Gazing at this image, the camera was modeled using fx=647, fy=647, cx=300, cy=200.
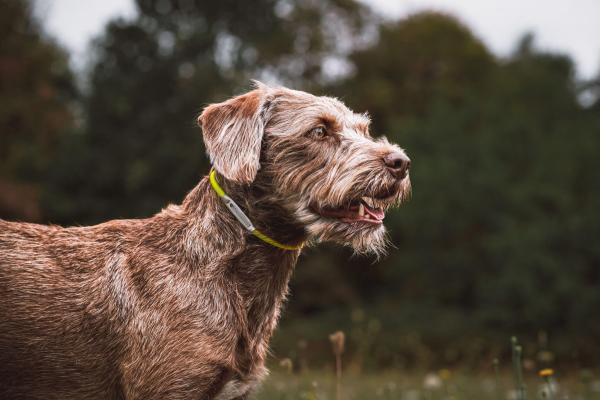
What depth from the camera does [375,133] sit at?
104 feet

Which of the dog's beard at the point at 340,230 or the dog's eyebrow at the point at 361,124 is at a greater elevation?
the dog's eyebrow at the point at 361,124

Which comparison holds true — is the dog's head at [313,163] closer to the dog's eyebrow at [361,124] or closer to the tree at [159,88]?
the dog's eyebrow at [361,124]

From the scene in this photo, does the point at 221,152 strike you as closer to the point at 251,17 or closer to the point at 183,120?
the point at 183,120

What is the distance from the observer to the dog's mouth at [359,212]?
4.27 meters

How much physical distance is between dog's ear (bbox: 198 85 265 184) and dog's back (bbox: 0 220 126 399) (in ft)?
3.26

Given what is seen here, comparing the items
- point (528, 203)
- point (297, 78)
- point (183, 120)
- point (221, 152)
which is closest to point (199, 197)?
point (221, 152)

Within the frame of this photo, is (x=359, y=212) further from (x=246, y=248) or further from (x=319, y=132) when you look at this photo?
(x=246, y=248)

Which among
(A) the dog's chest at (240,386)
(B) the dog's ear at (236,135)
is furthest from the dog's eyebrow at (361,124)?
(A) the dog's chest at (240,386)

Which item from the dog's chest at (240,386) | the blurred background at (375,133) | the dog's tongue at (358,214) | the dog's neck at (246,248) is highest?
the blurred background at (375,133)

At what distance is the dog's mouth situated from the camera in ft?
14.0

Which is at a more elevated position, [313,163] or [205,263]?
[313,163]

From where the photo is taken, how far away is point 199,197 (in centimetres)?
421

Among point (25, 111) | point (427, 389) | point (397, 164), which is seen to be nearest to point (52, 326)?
point (397, 164)

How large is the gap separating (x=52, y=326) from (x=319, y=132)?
2.08m
